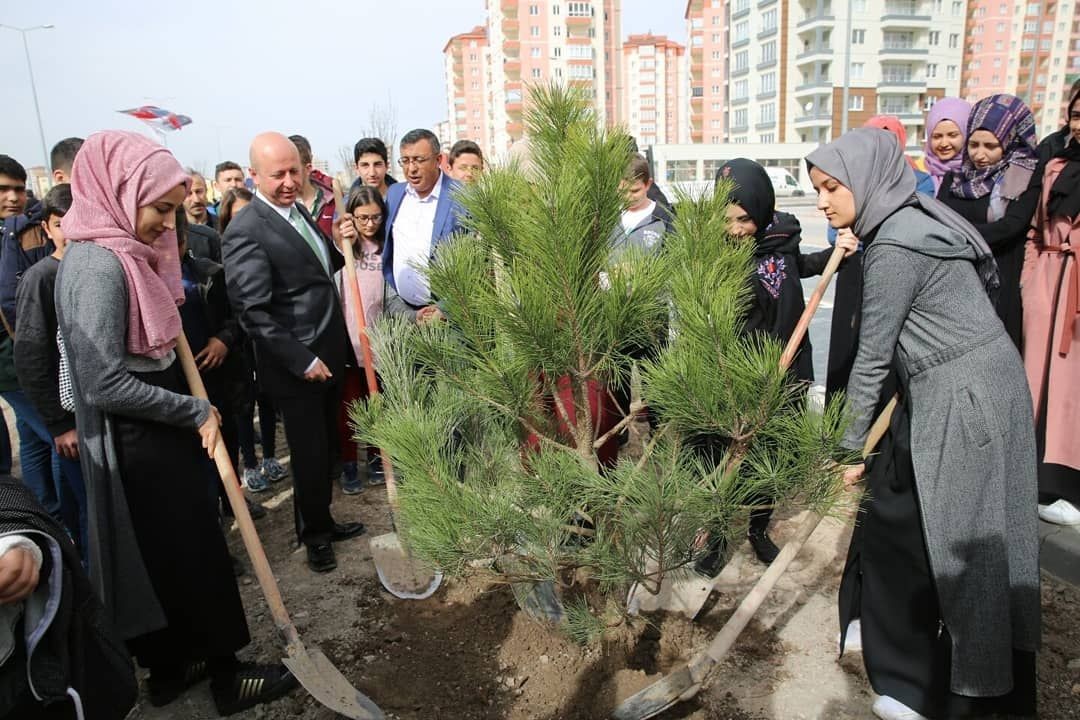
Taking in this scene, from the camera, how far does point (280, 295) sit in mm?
2621

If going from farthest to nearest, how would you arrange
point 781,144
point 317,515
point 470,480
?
point 781,144
point 317,515
point 470,480

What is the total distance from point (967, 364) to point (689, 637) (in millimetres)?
1150

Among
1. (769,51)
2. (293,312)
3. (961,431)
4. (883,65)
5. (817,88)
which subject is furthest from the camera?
(769,51)

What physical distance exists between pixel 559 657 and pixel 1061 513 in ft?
7.25

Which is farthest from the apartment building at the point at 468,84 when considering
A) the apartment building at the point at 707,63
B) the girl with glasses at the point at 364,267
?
the girl with glasses at the point at 364,267

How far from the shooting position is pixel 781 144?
38.4 metres

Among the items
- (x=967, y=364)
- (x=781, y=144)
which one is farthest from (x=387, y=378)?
(x=781, y=144)

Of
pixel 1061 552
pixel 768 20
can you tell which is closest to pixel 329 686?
pixel 1061 552

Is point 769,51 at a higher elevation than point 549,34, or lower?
lower

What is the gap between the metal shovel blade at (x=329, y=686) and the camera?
5.85ft

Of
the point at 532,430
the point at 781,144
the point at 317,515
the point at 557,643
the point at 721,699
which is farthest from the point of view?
the point at 781,144

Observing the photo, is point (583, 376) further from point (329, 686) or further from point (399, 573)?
point (399, 573)

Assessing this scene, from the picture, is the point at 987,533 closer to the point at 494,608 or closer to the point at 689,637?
the point at 689,637

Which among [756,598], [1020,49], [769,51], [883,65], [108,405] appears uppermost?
[1020,49]
